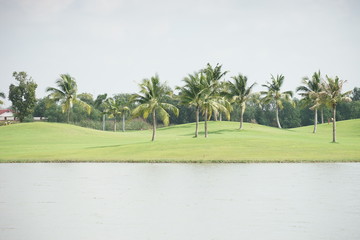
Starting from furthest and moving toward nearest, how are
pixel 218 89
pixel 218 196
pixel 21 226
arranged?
1. pixel 218 89
2. pixel 218 196
3. pixel 21 226

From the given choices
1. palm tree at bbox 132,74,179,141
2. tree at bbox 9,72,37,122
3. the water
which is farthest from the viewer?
tree at bbox 9,72,37,122

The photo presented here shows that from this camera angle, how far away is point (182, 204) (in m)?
19.0

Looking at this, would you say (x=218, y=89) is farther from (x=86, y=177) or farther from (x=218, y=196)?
(x=218, y=196)

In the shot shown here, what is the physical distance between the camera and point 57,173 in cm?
3122

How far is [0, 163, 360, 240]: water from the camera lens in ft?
47.3

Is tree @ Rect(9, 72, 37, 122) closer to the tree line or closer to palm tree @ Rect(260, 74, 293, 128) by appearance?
the tree line

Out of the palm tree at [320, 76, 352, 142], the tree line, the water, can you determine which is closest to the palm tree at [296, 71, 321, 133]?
the tree line

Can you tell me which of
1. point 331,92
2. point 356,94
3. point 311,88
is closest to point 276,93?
point 311,88

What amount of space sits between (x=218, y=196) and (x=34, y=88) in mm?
94655

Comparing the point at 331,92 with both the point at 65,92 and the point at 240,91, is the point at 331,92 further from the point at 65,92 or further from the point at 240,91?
the point at 65,92

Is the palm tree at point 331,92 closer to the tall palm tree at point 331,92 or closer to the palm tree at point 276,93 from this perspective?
the tall palm tree at point 331,92

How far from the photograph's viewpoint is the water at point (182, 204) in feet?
47.3

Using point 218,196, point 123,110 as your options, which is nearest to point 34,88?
point 123,110

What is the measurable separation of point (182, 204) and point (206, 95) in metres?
41.1
